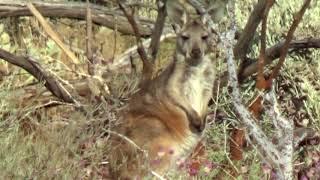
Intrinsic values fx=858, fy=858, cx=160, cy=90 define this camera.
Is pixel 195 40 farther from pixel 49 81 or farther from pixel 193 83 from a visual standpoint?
pixel 49 81

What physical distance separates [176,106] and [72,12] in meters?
2.53

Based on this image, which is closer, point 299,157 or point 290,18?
point 299,157

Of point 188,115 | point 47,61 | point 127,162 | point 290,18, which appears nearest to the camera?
point 127,162

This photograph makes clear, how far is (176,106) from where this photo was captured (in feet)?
18.9

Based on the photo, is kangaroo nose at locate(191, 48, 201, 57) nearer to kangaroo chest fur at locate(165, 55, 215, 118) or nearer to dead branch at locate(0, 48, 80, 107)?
kangaroo chest fur at locate(165, 55, 215, 118)

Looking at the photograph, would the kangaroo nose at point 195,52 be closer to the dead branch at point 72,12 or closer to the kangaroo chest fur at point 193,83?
the kangaroo chest fur at point 193,83

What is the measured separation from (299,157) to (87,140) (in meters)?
1.84

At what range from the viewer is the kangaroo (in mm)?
5434

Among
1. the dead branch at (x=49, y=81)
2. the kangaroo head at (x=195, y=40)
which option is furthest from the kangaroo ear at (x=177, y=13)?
the dead branch at (x=49, y=81)

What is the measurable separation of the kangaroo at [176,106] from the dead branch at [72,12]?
2.01 metres

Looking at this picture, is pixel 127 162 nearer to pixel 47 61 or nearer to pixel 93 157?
pixel 93 157

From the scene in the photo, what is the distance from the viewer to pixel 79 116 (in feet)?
16.4

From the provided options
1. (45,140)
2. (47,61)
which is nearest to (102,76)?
(47,61)

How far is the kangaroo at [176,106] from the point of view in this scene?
5.43 meters
